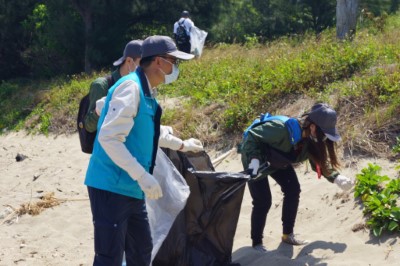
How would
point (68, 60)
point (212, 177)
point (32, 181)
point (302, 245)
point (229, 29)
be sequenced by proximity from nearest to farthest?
1. point (212, 177)
2. point (302, 245)
3. point (32, 181)
4. point (68, 60)
5. point (229, 29)

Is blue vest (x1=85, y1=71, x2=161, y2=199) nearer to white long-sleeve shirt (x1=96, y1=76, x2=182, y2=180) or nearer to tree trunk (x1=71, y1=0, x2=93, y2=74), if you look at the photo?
white long-sleeve shirt (x1=96, y1=76, x2=182, y2=180)

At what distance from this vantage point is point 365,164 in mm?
6395

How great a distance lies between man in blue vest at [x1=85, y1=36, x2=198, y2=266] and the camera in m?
3.61

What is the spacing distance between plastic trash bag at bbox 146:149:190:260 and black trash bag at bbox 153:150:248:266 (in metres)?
0.27

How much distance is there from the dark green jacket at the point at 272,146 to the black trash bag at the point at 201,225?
1.02 ft

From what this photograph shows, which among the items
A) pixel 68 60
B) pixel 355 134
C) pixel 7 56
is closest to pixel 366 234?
pixel 355 134

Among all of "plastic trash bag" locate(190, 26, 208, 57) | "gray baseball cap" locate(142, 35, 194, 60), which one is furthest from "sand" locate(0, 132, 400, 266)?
"plastic trash bag" locate(190, 26, 208, 57)

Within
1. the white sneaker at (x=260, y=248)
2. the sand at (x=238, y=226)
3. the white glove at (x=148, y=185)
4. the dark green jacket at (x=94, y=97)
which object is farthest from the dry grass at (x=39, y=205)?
the white glove at (x=148, y=185)

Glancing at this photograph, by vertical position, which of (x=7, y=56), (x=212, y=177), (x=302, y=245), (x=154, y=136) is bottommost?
(x=7, y=56)

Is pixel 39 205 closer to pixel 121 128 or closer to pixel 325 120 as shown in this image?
pixel 325 120

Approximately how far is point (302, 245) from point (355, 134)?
1816mm

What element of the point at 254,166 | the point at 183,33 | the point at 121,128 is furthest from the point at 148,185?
the point at 183,33

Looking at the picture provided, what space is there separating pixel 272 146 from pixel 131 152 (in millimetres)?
1498

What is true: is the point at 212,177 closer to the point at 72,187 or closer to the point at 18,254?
the point at 18,254
